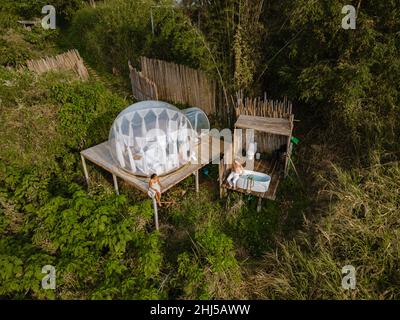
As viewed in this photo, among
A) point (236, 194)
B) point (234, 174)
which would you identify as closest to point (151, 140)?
point (234, 174)

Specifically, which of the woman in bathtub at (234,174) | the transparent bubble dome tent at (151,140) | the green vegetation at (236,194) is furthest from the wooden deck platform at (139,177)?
the woman in bathtub at (234,174)

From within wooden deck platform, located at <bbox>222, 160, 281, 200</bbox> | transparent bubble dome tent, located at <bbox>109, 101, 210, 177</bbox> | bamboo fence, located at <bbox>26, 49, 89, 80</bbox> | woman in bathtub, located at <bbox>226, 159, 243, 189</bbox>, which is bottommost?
wooden deck platform, located at <bbox>222, 160, 281, 200</bbox>

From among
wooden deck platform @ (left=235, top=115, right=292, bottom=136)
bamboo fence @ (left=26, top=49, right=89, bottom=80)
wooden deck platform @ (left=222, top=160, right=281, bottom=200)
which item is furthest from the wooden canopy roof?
bamboo fence @ (left=26, top=49, right=89, bottom=80)

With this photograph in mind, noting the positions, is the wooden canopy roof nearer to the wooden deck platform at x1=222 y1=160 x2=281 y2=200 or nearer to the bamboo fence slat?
the bamboo fence slat

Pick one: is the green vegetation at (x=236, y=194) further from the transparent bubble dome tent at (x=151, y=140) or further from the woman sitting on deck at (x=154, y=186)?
the transparent bubble dome tent at (x=151, y=140)

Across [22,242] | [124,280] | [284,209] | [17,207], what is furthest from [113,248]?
[284,209]
